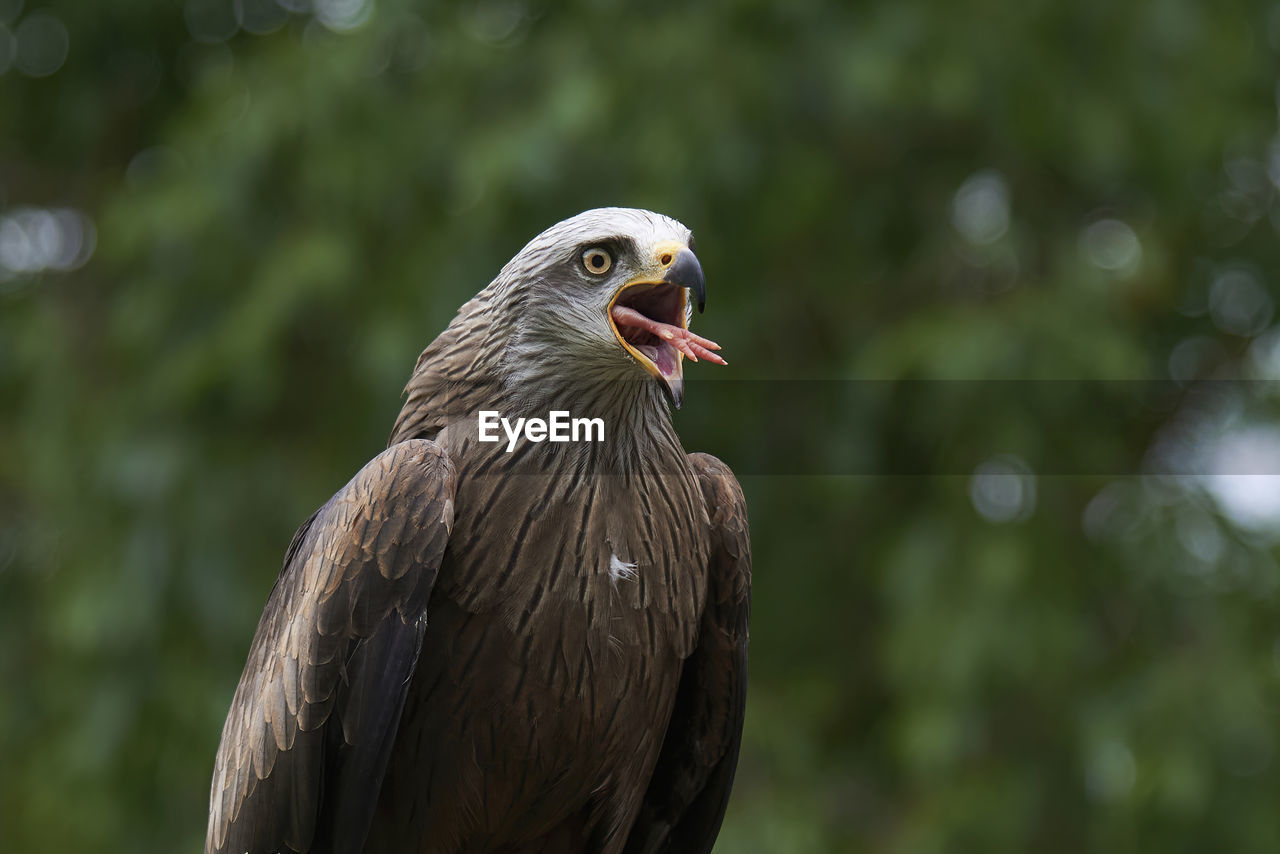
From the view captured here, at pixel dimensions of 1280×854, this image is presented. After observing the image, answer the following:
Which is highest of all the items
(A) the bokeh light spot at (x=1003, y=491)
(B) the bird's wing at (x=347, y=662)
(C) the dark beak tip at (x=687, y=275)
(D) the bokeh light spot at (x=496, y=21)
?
(D) the bokeh light spot at (x=496, y=21)

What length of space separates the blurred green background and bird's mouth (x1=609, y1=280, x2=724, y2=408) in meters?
4.10

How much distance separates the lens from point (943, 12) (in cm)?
793

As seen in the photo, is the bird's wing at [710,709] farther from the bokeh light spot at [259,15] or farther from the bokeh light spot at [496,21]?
the bokeh light spot at [259,15]

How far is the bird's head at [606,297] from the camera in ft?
10.2

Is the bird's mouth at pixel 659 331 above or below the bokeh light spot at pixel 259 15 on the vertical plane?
below

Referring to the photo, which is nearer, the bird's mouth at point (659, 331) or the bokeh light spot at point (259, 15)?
the bird's mouth at point (659, 331)

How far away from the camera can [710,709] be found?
353cm

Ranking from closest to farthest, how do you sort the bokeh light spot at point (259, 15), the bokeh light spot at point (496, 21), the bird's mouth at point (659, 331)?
1. the bird's mouth at point (659, 331)
2. the bokeh light spot at point (496, 21)
3. the bokeh light spot at point (259, 15)

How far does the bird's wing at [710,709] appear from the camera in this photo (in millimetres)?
3490

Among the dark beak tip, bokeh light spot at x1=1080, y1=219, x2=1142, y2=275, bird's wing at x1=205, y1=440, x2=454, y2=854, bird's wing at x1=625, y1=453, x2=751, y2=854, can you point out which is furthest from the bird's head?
bokeh light spot at x1=1080, y1=219, x2=1142, y2=275

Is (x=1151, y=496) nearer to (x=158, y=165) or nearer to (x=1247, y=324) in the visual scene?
(x=1247, y=324)

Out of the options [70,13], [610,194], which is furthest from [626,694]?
[70,13]

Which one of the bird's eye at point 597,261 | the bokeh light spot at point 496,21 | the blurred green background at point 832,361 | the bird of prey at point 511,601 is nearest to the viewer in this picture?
the bird of prey at point 511,601

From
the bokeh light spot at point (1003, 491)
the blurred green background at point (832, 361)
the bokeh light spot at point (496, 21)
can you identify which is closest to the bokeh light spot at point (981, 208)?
the blurred green background at point (832, 361)
